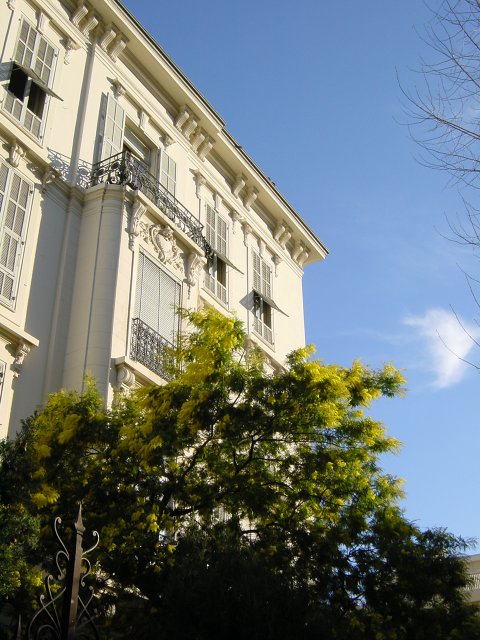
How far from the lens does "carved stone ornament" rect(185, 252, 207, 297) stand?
17.4 meters

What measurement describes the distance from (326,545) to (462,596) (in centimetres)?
201

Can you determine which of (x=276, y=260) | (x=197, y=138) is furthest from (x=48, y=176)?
(x=276, y=260)

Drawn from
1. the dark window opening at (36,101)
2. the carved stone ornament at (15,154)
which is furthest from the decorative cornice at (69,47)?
the carved stone ornament at (15,154)

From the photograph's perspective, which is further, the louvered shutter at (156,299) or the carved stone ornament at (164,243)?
the carved stone ornament at (164,243)

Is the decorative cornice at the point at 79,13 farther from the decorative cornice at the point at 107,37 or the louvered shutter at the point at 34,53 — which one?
the louvered shutter at the point at 34,53

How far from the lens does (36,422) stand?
1154 cm

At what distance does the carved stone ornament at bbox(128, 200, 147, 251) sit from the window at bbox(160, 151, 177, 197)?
105 inches

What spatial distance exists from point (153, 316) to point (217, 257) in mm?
4606

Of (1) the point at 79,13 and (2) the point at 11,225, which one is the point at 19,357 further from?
→ (1) the point at 79,13

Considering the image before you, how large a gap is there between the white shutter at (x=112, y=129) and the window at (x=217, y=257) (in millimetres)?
3371

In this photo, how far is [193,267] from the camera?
693 inches

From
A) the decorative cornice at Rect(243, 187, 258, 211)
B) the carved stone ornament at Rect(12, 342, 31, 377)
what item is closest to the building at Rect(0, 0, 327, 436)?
the carved stone ornament at Rect(12, 342, 31, 377)

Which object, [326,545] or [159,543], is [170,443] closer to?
[159,543]

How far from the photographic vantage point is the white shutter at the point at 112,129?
1741 cm
